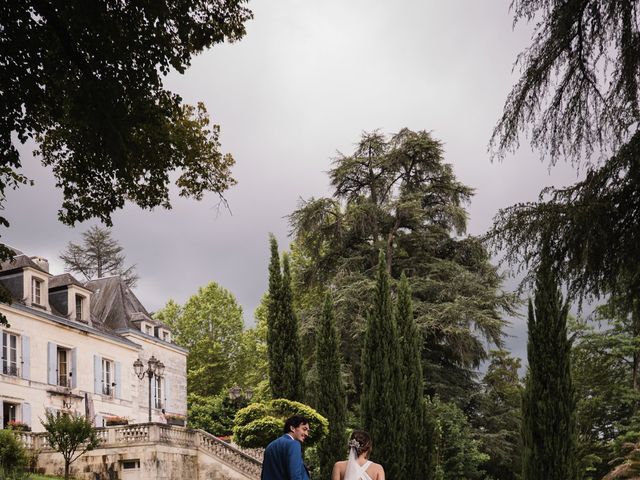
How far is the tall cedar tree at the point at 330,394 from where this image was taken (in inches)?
834

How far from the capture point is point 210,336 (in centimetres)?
4416

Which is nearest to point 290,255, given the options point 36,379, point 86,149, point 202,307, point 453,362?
point 202,307

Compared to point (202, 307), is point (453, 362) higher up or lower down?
lower down

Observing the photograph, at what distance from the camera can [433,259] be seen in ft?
97.7

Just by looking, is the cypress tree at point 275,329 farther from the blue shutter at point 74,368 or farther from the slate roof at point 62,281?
the slate roof at point 62,281

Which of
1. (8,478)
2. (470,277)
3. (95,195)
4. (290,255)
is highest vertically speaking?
(290,255)

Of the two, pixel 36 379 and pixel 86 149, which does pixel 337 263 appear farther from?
pixel 86 149

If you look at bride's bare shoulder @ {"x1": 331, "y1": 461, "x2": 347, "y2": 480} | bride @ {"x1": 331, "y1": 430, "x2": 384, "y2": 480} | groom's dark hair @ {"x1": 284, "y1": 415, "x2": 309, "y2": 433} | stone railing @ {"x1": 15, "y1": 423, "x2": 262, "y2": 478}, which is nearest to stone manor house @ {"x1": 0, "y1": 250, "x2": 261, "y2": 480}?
stone railing @ {"x1": 15, "y1": 423, "x2": 262, "y2": 478}

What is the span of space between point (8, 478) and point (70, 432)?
6140 mm

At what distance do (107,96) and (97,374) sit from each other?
2307 cm

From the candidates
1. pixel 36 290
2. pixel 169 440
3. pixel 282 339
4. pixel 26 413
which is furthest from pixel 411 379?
pixel 36 290

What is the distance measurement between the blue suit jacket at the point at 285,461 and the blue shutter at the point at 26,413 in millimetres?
21278

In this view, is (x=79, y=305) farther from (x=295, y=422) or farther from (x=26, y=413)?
(x=295, y=422)

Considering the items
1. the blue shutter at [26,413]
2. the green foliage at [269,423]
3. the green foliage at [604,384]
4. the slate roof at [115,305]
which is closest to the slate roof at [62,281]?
the slate roof at [115,305]
